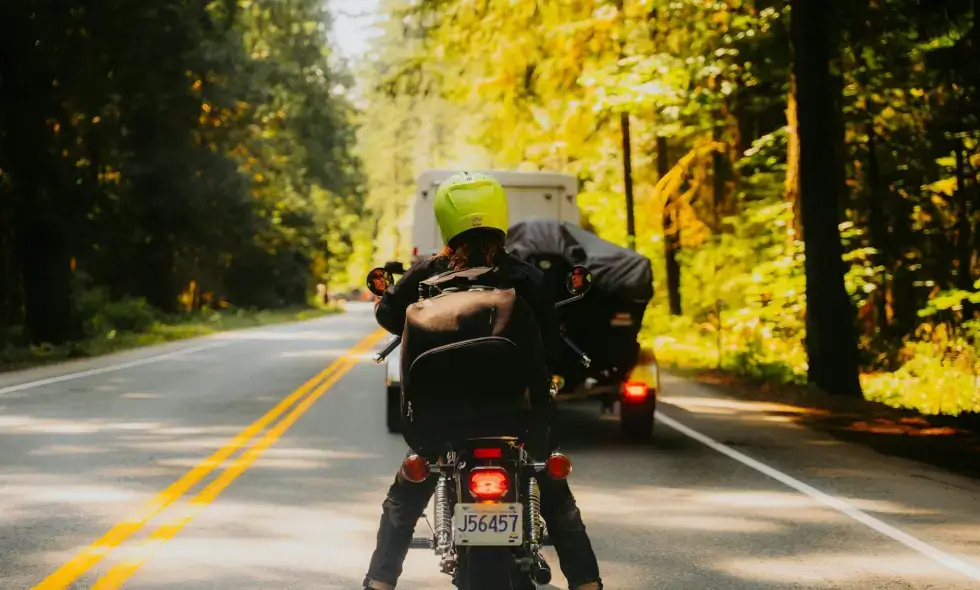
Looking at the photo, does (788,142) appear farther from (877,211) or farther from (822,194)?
(822,194)

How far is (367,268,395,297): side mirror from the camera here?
18.4 feet

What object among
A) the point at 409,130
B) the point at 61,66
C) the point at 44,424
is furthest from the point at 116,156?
the point at 409,130

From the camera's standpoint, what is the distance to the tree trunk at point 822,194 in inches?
741

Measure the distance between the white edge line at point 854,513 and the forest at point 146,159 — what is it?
61.6 ft

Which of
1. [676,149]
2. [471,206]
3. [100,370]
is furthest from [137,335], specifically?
[471,206]

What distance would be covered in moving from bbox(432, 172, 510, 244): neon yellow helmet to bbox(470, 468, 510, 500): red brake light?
96 centimetres

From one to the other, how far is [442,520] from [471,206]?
1.22 meters

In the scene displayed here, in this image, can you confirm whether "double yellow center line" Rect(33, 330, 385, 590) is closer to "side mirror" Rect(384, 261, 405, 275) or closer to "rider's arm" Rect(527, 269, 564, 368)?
"side mirror" Rect(384, 261, 405, 275)

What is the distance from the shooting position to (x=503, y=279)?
5164 millimetres

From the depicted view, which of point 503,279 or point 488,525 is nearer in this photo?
point 488,525

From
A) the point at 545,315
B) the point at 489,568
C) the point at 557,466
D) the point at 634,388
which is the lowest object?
the point at 489,568

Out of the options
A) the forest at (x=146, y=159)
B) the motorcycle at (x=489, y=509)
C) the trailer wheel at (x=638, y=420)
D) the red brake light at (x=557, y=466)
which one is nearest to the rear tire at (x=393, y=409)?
the trailer wheel at (x=638, y=420)

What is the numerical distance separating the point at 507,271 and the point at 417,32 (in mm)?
22453

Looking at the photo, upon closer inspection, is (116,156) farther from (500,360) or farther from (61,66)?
(500,360)
